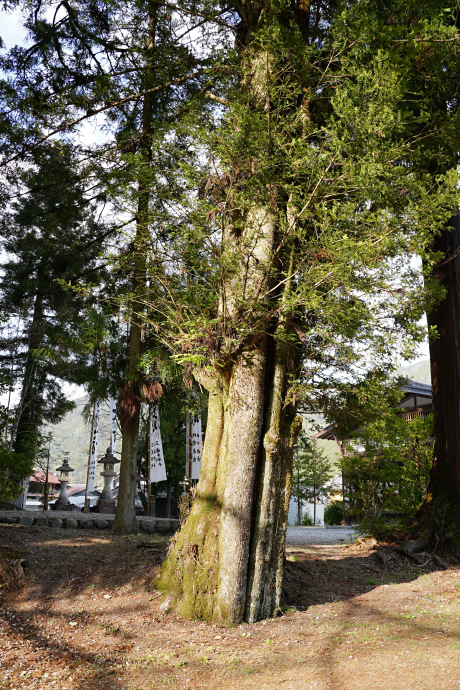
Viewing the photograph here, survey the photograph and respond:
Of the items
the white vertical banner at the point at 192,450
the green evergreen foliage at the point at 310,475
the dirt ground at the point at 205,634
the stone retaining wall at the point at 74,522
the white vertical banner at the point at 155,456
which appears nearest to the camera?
the dirt ground at the point at 205,634

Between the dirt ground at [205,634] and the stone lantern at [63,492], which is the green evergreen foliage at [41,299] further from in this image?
the dirt ground at [205,634]

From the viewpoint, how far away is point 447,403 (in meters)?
7.82

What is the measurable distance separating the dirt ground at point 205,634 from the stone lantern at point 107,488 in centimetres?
760

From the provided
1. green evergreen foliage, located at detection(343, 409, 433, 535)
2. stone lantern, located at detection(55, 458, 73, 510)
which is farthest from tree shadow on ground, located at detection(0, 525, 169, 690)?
stone lantern, located at detection(55, 458, 73, 510)

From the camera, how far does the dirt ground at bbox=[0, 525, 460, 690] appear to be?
3395 millimetres

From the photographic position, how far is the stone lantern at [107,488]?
1360 cm

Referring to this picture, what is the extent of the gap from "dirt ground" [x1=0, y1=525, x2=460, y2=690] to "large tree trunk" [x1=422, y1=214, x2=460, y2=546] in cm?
140

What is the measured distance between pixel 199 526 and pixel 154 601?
81 cm

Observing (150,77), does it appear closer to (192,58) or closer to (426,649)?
(192,58)

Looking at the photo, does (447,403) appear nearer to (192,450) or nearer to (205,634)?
(205,634)

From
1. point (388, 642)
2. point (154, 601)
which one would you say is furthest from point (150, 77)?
point (388, 642)

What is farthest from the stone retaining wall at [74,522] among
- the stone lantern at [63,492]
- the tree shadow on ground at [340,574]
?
the stone lantern at [63,492]

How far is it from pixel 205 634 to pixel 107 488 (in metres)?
10.5

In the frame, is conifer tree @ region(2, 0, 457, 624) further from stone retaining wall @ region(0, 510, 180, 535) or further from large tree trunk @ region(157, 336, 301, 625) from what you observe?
stone retaining wall @ region(0, 510, 180, 535)
